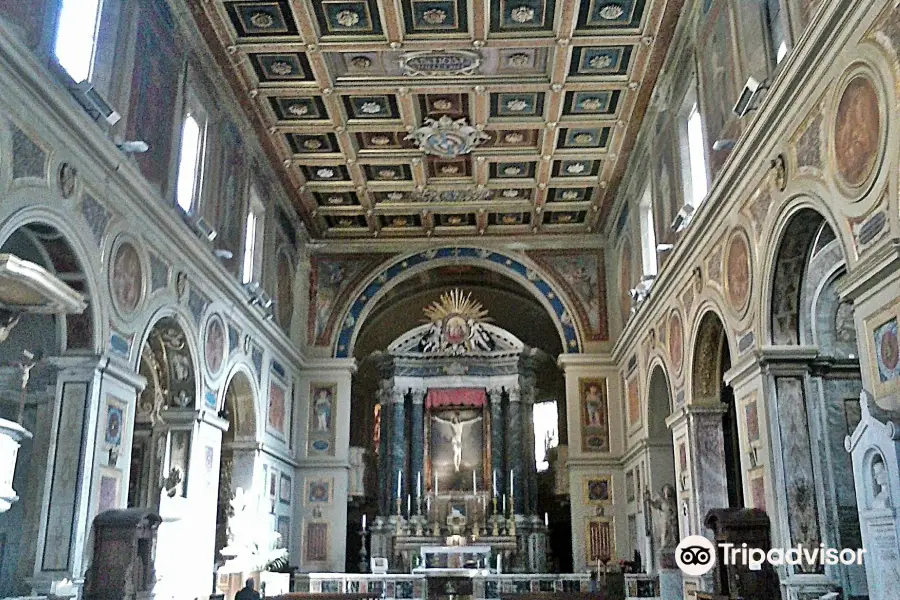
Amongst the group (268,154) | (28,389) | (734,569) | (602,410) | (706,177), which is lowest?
(734,569)

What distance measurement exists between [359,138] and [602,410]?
8382 mm

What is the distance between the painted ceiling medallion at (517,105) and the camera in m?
16.1

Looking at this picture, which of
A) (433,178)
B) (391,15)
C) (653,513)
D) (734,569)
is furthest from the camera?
(433,178)

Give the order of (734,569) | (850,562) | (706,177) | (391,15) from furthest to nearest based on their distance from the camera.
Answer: (391,15)
(706,177)
(734,569)
(850,562)

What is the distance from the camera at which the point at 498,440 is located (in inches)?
918

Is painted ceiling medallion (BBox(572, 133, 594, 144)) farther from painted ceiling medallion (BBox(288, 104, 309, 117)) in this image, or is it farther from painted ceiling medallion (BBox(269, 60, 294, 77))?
painted ceiling medallion (BBox(269, 60, 294, 77))

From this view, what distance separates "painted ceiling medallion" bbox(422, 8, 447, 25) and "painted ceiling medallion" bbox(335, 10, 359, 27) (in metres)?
1.01

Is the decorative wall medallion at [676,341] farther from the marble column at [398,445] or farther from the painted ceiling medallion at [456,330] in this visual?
the marble column at [398,445]

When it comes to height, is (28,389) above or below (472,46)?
below

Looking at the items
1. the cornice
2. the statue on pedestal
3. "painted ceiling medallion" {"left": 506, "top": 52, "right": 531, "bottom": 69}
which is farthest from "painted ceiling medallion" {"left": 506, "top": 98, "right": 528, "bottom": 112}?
the statue on pedestal

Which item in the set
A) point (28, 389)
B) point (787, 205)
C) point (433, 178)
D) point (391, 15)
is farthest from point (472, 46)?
point (28, 389)

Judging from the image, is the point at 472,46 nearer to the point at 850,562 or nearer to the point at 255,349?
the point at 255,349

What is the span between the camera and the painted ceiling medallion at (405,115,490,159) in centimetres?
1681

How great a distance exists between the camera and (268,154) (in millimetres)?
17797
